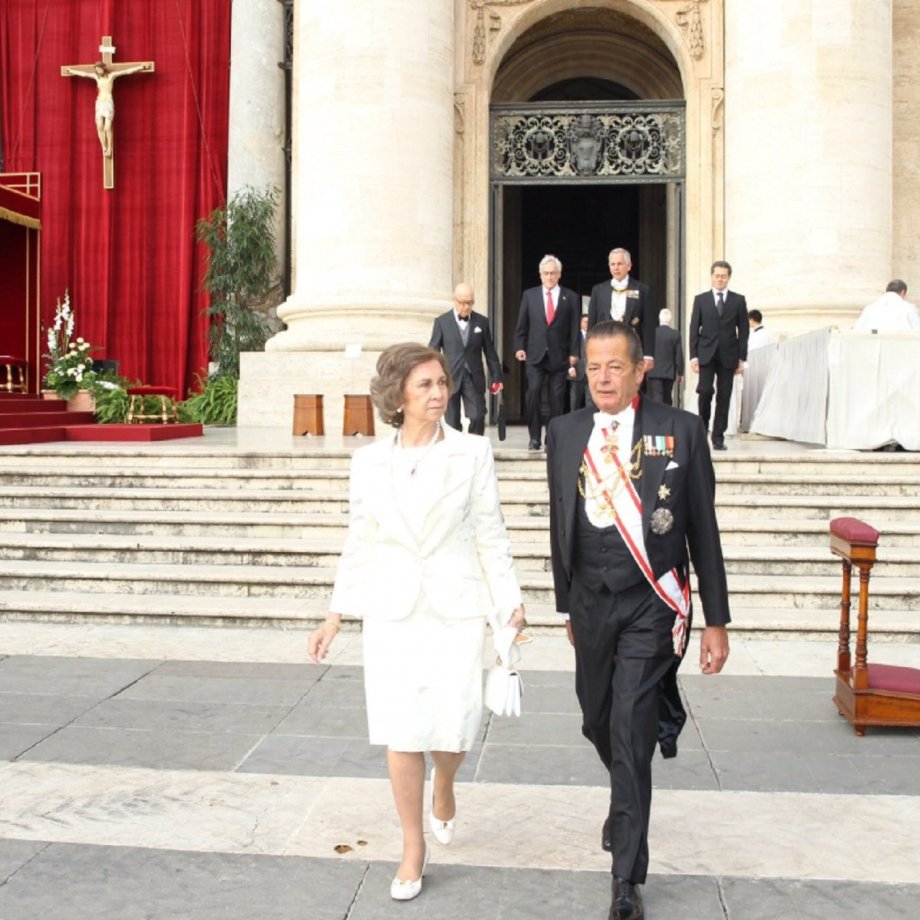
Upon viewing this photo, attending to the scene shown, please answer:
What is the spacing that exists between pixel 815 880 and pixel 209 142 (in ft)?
57.7

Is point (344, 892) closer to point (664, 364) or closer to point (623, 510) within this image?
point (623, 510)

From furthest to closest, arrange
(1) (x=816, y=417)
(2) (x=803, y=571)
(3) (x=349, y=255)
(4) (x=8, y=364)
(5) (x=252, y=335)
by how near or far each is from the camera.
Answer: (5) (x=252, y=335)
(4) (x=8, y=364)
(3) (x=349, y=255)
(1) (x=816, y=417)
(2) (x=803, y=571)

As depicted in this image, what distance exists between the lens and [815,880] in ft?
11.2

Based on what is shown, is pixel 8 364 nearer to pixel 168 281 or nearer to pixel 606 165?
pixel 168 281

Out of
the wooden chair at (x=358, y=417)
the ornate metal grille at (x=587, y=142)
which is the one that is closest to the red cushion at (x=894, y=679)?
the wooden chair at (x=358, y=417)

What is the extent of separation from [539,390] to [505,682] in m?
7.57

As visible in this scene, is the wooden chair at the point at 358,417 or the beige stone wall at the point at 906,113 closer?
the wooden chair at the point at 358,417

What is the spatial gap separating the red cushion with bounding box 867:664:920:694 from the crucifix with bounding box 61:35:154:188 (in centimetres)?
1674

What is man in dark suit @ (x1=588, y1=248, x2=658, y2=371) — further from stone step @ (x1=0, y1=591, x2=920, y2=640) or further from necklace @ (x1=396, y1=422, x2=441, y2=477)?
necklace @ (x1=396, y1=422, x2=441, y2=477)

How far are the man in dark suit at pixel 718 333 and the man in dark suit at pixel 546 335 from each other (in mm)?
1147

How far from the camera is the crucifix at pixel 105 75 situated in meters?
18.8

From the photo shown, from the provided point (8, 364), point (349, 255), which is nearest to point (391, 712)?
point (349, 255)

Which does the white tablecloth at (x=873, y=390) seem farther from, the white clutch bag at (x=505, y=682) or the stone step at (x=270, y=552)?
the white clutch bag at (x=505, y=682)

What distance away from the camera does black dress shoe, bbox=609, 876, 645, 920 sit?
3094 millimetres
